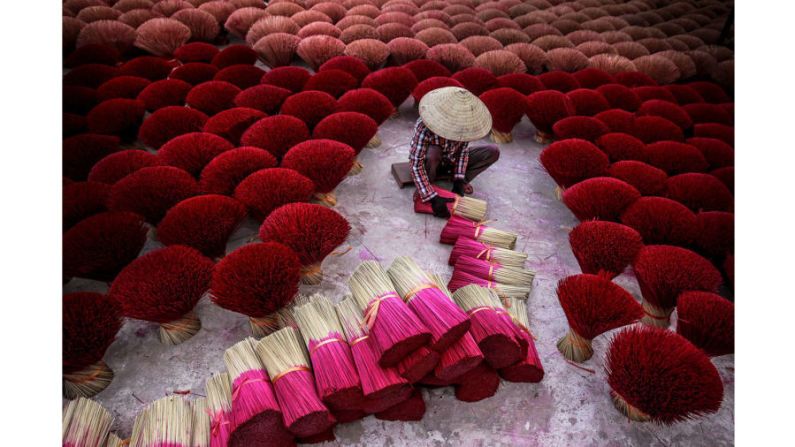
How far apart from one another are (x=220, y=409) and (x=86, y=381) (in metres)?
0.47

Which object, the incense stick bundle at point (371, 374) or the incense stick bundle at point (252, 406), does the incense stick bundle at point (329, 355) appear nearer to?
the incense stick bundle at point (371, 374)

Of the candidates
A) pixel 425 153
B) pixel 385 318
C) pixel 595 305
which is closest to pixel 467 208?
pixel 425 153

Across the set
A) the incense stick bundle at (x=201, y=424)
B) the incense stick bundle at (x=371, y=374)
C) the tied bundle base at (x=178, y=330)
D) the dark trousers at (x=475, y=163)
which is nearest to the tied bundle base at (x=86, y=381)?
the tied bundle base at (x=178, y=330)

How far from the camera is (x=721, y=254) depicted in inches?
68.2

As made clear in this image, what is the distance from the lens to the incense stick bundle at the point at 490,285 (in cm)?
167

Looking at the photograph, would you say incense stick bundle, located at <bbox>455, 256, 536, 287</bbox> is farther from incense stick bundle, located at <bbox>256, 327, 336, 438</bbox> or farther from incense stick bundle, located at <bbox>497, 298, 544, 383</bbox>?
incense stick bundle, located at <bbox>256, 327, 336, 438</bbox>

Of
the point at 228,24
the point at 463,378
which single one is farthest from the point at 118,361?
the point at 228,24

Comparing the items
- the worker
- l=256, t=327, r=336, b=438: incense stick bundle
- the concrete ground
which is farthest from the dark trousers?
l=256, t=327, r=336, b=438: incense stick bundle

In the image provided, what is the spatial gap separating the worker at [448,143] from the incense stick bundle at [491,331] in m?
0.71

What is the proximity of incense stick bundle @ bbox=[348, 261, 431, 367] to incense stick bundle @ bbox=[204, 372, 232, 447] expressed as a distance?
1.36ft

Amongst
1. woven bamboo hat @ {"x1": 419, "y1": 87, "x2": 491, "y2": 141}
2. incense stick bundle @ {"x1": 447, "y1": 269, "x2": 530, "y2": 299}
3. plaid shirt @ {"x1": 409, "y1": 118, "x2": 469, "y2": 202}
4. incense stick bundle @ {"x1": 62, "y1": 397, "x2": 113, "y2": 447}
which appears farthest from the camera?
plaid shirt @ {"x1": 409, "y1": 118, "x2": 469, "y2": 202}

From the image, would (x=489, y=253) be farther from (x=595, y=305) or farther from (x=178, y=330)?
(x=178, y=330)

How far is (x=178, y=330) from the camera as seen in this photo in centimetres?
149

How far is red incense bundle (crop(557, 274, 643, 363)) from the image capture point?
1333 mm
